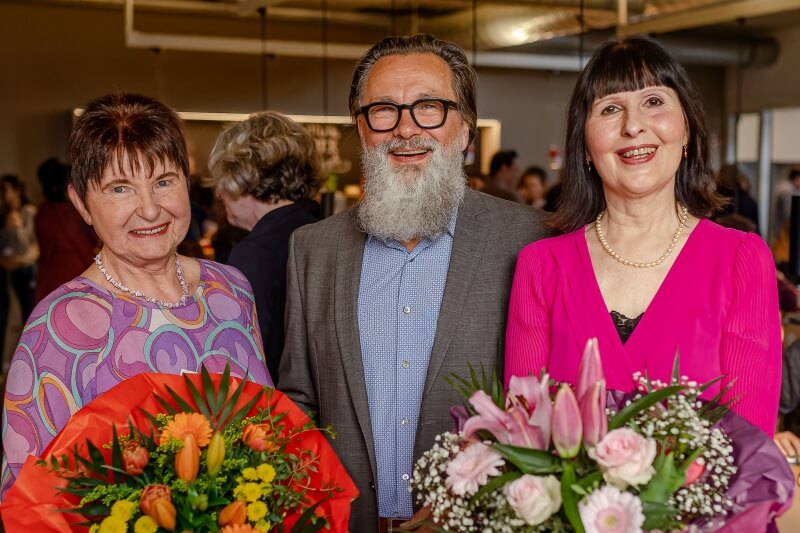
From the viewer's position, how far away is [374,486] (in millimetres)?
2264

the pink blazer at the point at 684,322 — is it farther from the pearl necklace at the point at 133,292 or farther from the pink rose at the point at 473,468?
the pearl necklace at the point at 133,292

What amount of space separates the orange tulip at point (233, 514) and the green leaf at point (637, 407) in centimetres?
56

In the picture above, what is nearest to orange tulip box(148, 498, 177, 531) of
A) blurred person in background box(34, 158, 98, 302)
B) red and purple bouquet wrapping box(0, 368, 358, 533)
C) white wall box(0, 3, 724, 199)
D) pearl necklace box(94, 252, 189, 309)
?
red and purple bouquet wrapping box(0, 368, 358, 533)

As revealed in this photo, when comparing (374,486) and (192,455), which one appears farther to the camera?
(374,486)

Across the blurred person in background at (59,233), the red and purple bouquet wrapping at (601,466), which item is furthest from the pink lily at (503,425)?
the blurred person in background at (59,233)

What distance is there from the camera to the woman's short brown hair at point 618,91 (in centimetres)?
197

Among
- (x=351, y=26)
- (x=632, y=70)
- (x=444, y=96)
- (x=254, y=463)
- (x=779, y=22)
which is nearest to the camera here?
(x=254, y=463)

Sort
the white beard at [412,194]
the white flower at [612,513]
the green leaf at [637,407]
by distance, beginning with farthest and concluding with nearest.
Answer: the white beard at [412,194] < the green leaf at [637,407] < the white flower at [612,513]

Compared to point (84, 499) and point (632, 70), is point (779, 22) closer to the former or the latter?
point (632, 70)

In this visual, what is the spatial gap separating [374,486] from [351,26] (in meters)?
9.00

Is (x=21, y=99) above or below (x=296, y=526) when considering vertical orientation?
above

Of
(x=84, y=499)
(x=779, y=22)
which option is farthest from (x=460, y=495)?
(x=779, y=22)

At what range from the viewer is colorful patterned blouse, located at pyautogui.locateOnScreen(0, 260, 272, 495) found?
1.88 meters

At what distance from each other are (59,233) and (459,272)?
5.32 m
